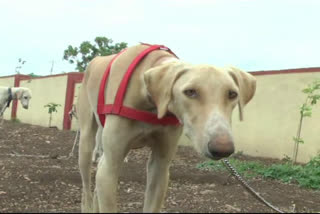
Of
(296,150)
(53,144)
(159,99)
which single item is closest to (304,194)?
(296,150)

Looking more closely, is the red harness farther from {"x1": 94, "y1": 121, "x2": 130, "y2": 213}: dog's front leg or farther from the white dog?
the white dog

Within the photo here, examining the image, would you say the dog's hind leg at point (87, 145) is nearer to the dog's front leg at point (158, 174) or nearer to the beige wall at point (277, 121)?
the dog's front leg at point (158, 174)

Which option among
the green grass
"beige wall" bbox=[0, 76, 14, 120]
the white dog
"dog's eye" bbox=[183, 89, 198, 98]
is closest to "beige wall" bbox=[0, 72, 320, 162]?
the green grass

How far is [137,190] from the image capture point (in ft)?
18.4

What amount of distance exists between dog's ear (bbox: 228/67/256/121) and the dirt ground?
2.09 meters

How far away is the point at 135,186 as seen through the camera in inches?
231

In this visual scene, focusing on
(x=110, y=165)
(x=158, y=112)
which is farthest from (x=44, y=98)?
(x=158, y=112)

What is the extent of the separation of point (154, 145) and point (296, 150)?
21.2 feet

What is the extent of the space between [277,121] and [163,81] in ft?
25.3

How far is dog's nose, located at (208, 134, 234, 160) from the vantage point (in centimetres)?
193

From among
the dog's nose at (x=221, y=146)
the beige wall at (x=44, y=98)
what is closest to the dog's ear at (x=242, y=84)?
the dog's nose at (x=221, y=146)

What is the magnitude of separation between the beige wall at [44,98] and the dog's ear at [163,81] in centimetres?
1548

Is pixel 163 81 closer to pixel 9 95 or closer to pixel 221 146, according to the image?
pixel 221 146

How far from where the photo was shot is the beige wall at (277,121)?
8.98 m
